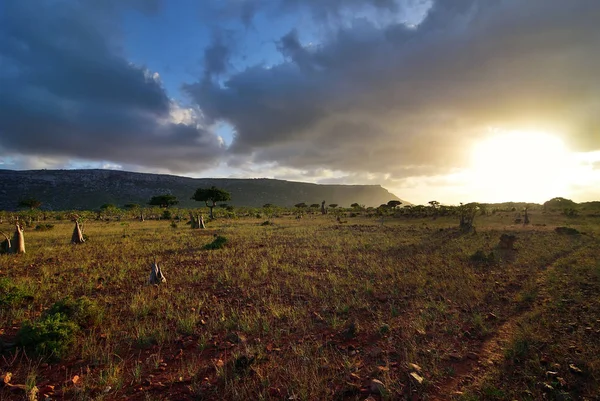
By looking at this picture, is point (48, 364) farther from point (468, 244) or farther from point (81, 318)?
point (468, 244)

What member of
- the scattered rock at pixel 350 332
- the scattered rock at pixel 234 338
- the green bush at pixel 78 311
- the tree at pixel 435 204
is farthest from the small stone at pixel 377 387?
the tree at pixel 435 204

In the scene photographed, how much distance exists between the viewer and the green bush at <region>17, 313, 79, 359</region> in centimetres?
515

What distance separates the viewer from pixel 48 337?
5.27 m

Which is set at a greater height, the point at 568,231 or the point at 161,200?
the point at 568,231

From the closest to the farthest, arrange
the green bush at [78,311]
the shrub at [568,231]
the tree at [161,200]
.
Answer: the green bush at [78,311]
the shrub at [568,231]
the tree at [161,200]

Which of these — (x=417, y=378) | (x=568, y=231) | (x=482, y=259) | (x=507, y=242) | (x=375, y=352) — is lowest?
(x=375, y=352)

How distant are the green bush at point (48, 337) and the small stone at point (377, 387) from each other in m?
5.36

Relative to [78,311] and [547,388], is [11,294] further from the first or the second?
[547,388]

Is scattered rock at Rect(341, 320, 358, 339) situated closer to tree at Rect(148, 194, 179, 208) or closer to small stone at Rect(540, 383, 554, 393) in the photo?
small stone at Rect(540, 383, 554, 393)

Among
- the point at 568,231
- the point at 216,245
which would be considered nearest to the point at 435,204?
the point at 568,231

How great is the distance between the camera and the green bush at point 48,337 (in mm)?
5148

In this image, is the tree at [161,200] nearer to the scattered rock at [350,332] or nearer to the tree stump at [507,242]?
the tree stump at [507,242]

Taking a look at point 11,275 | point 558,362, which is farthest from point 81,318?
point 558,362

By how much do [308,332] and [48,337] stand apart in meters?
4.84
